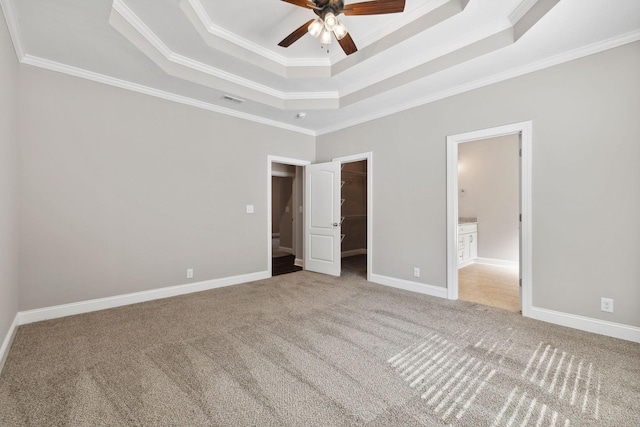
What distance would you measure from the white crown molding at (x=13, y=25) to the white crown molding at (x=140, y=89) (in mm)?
169

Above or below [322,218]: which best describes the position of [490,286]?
below

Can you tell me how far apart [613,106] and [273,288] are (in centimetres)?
430

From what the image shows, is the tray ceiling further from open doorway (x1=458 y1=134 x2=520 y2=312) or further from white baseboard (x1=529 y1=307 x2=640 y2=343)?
open doorway (x1=458 y1=134 x2=520 y2=312)

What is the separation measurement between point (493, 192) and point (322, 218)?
3851mm

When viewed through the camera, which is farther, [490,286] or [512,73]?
[490,286]

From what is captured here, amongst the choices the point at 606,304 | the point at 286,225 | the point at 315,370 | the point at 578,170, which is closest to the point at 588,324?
the point at 606,304

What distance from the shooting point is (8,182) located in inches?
91.6

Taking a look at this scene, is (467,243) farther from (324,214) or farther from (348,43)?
(348,43)

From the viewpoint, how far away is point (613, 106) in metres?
2.55

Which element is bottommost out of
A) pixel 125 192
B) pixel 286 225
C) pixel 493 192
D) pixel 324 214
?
pixel 286 225

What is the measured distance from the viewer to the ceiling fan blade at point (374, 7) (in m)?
2.13

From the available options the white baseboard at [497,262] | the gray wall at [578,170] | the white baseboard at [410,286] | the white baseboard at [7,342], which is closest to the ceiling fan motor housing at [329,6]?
the gray wall at [578,170]

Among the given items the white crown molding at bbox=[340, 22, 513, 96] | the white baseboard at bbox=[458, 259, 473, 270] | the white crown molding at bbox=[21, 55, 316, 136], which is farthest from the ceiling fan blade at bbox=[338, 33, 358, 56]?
the white baseboard at bbox=[458, 259, 473, 270]

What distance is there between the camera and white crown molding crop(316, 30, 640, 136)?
2510 millimetres
